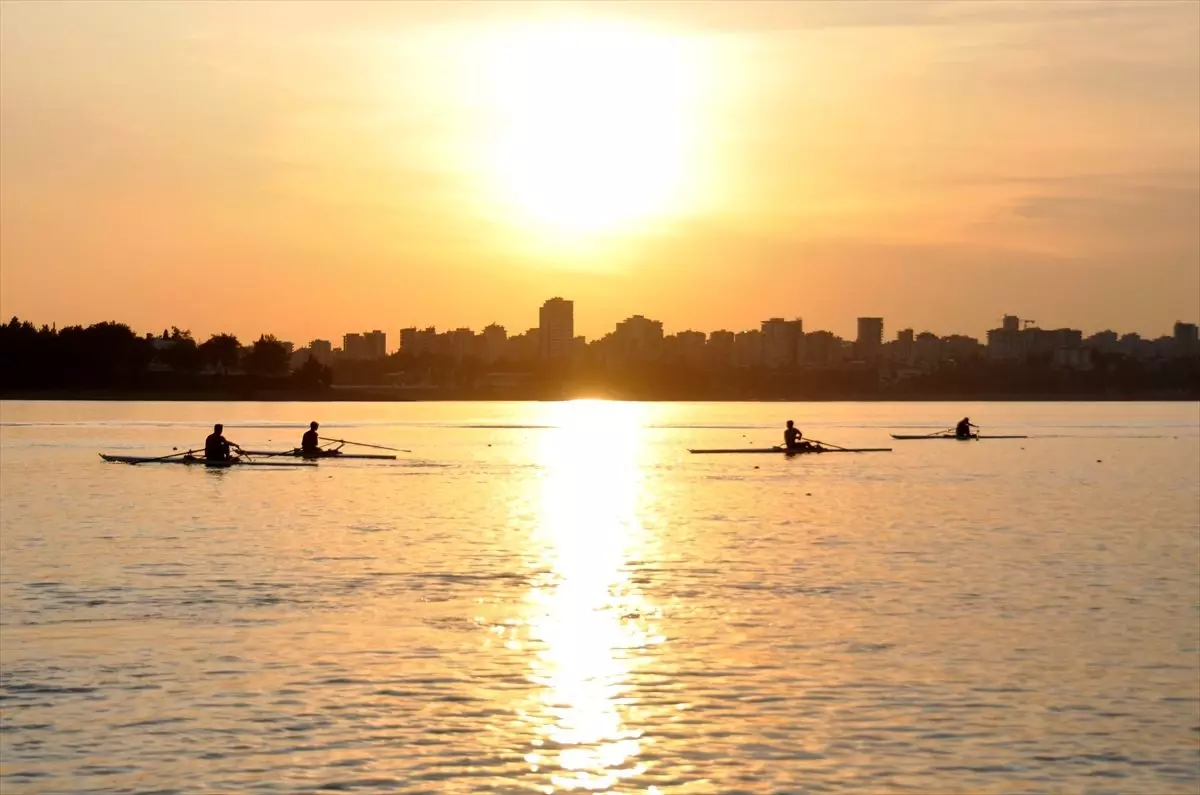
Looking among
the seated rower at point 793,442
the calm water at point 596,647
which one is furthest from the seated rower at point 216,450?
the seated rower at point 793,442

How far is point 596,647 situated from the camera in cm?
2242

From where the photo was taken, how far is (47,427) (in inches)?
4867

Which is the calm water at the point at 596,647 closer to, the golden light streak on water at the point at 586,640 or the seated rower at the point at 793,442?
the golden light streak on water at the point at 586,640

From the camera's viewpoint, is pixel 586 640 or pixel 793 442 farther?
pixel 793 442

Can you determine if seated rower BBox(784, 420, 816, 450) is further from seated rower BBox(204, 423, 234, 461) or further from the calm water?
seated rower BBox(204, 423, 234, 461)

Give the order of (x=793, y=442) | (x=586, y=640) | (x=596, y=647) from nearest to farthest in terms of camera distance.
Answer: (x=596, y=647) < (x=586, y=640) < (x=793, y=442)

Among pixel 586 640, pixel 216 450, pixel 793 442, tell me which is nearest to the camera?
pixel 586 640

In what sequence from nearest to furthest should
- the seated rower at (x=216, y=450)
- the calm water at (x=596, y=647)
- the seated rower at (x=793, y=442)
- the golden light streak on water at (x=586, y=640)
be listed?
the calm water at (x=596, y=647), the golden light streak on water at (x=586, y=640), the seated rower at (x=216, y=450), the seated rower at (x=793, y=442)

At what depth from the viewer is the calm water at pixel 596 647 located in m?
15.9

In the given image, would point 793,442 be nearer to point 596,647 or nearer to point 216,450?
point 216,450

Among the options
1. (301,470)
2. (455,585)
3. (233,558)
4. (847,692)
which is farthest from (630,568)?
(301,470)

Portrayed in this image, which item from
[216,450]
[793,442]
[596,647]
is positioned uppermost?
[793,442]

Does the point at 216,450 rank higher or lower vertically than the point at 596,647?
higher

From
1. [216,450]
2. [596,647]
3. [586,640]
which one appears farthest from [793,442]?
[596,647]
